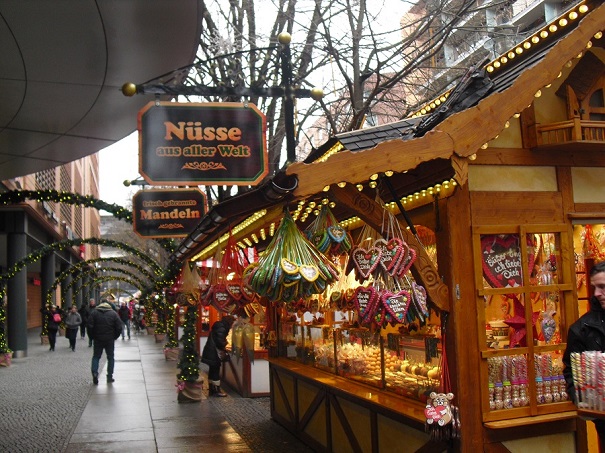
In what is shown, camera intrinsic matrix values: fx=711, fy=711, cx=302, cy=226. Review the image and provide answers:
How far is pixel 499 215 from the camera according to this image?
20.8ft

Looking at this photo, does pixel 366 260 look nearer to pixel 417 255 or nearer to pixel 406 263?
pixel 406 263

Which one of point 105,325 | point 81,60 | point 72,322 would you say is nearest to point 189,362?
point 105,325

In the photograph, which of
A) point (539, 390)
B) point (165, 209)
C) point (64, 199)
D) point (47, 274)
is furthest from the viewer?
point (47, 274)

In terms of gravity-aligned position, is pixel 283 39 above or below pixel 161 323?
above

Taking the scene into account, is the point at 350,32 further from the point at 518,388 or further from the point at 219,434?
the point at 518,388

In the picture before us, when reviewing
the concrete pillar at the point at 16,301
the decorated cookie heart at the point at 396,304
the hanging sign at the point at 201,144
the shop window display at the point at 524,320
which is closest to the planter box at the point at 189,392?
the hanging sign at the point at 201,144

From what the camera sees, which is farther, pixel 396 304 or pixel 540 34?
pixel 540 34

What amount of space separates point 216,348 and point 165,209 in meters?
3.68

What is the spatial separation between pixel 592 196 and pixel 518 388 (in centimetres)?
195

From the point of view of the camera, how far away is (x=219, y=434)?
1072 centimetres

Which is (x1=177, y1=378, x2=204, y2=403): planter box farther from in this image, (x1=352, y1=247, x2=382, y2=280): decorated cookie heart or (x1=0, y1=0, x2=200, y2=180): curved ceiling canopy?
(x1=352, y1=247, x2=382, y2=280): decorated cookie heart

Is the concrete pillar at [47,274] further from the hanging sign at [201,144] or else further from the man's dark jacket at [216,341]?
the hanging sign at [201,144]

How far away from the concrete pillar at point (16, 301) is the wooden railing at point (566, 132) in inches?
878

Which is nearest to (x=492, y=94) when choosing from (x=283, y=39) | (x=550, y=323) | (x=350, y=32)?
(x=550, y=323)
